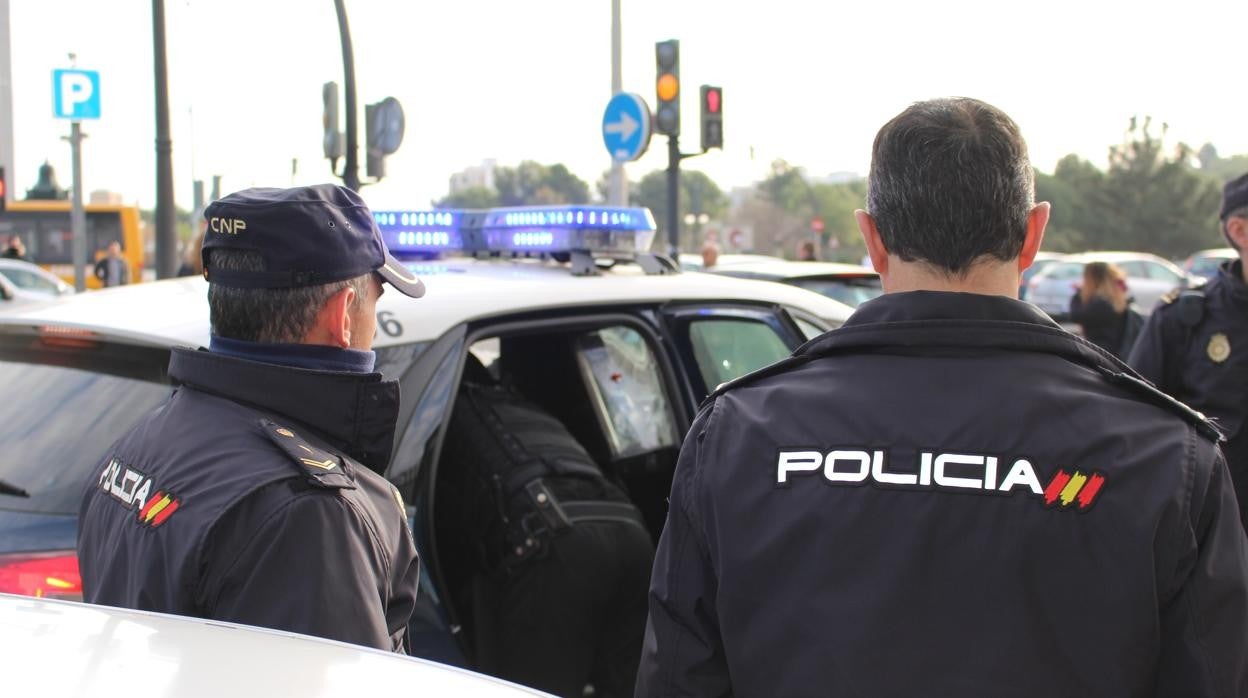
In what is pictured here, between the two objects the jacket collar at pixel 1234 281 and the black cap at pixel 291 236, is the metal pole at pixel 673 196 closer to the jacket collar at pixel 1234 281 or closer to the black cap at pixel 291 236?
the jacket collar at pixel 1234 281

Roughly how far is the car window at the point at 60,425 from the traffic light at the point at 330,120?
7695 millimetres

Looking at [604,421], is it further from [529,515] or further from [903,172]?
[903,172]

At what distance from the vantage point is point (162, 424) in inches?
73.7

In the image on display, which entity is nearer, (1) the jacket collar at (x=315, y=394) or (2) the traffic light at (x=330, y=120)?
(1) the jacket collar at (x=315, y=394)

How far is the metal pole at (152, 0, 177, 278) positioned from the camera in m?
9.84

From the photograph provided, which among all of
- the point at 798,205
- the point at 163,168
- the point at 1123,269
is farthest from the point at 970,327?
the point at 798,205

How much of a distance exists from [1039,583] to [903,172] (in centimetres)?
54

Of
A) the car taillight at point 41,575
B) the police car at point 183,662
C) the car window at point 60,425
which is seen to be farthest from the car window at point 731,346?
the police car at point 183,662

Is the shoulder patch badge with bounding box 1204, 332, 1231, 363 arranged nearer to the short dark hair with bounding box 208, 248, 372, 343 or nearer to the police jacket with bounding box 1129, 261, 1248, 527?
the police jacket with bounding box 1129, 261, 1248, 527

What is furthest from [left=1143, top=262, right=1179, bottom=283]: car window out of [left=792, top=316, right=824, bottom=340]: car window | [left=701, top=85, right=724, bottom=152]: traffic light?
[left=792, top=316, right=824, bottom=340]: car window

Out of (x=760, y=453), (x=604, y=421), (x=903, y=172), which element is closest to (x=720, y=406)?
(x=760, y=453)

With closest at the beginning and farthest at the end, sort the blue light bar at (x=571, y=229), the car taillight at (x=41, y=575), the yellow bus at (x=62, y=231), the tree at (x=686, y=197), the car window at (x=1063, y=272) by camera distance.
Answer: the car taillight at (x=41, y=575) → the blue light bar at (x=571, y=229) → the car window at (x=1063, y=272) → the yellow bus at (x=62, y=231) → the tree at (x=686, y=197)

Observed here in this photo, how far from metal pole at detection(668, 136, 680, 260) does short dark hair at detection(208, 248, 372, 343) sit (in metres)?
9.63

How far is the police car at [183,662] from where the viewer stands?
3.92ft
